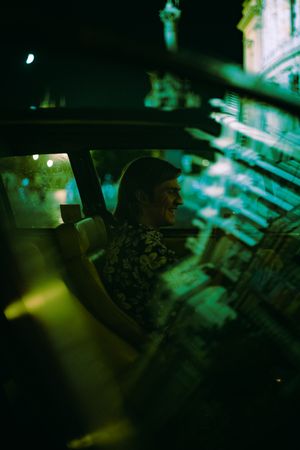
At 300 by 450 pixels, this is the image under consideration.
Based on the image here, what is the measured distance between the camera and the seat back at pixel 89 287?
187 cm

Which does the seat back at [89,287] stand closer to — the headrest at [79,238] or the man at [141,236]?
the headrest at [79,238]

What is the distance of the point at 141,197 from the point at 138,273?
449 mm

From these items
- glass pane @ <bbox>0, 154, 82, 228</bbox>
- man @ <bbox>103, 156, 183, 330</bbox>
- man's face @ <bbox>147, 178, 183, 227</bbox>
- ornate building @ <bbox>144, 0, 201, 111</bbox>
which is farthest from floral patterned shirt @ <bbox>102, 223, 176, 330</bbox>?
glass pane @ <bbox>0, 154, 82, 228</bbox>

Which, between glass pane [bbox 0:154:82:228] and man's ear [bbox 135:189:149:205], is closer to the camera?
man's ear [bbox 135:189:149:205]

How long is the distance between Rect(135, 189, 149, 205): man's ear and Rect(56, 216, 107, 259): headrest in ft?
1.25

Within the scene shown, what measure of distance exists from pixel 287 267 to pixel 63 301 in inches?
57.3

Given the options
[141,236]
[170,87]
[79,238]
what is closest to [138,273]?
[141,236]

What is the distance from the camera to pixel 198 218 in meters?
3.54

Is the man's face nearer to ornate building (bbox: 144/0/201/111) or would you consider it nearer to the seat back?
the seat back

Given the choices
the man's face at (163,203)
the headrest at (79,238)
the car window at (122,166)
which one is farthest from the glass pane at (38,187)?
the man's face at (163,203)

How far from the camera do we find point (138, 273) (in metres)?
2.13

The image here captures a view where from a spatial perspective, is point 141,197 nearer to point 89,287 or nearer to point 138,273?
point 138,273

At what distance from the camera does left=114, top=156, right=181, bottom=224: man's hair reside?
91.9 inches

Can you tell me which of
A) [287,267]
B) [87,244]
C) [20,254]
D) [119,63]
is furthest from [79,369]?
[287,267]
